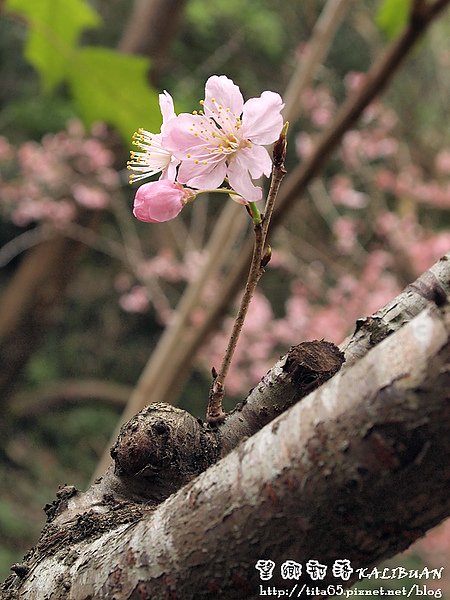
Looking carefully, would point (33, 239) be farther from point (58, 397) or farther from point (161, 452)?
point (161, 452)

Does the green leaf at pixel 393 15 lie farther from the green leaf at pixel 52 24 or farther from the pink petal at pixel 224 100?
the pink petal at pixel 224 100

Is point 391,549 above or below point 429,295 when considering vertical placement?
below

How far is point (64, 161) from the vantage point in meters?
3.01

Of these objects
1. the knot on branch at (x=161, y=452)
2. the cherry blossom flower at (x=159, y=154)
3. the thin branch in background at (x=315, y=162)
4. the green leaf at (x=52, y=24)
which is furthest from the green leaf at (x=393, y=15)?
the knot on branch at (x=161, y=452)

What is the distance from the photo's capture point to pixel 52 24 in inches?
52.2

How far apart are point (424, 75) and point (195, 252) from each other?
6.38ft

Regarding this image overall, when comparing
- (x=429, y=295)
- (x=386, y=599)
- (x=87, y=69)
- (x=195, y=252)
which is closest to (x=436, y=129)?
(x=195, y=252)

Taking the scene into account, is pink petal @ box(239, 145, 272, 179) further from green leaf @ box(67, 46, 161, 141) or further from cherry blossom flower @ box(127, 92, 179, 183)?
green leaf @ box(67, 46, 161, 141)

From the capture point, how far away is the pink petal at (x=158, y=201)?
0.41 metres

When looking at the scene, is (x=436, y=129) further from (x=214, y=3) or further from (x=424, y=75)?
(x=214, y=3)

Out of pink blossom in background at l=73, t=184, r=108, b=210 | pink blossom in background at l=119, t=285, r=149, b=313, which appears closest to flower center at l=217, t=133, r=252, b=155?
pink blossom in background at l=73, t=184, r=108, b=210

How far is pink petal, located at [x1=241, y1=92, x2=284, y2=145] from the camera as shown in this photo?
39 cm

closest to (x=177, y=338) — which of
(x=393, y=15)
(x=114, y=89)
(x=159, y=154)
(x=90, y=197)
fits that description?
(x=114, y=89)

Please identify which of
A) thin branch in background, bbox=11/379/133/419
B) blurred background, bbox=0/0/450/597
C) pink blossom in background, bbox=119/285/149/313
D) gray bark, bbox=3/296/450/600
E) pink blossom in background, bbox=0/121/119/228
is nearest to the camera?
gray bark, bbox=3/296/450/600
